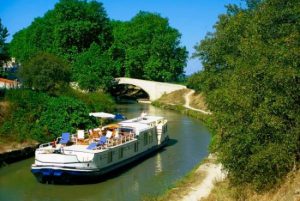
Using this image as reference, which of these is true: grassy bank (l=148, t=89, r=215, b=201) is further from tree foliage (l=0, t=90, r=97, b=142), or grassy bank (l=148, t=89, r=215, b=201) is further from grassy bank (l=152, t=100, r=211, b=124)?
tree foliage (l=0, t=90, r=97, b=142)

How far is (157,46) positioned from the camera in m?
80.6

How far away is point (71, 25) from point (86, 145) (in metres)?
52.2

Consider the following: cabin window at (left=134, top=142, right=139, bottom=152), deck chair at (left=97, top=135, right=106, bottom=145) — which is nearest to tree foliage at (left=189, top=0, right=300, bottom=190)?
deck chair at (left=97, top=135, right=106, bottom=145)

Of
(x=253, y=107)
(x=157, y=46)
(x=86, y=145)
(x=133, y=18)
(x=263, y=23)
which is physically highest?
(x=133, y=18)

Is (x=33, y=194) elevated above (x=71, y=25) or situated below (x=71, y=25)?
below

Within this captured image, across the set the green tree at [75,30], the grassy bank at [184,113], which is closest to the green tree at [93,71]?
the green tree at [75,30]

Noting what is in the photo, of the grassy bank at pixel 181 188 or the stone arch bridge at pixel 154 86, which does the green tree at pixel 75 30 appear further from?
the grassy bank at pixel 181 188

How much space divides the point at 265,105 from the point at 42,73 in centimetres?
2890

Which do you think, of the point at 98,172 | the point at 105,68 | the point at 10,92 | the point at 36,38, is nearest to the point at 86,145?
the point at 98,172

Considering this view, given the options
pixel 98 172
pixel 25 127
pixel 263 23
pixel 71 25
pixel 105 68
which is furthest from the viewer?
pixel 71 25

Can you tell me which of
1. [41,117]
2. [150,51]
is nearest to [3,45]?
[41,117]

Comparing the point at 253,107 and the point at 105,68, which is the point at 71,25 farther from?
the point at 253,107

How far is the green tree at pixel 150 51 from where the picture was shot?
81.2 m

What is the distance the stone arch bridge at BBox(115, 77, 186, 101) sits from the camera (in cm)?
7688
